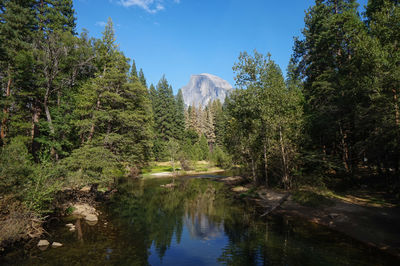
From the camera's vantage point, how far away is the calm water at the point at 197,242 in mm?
10484

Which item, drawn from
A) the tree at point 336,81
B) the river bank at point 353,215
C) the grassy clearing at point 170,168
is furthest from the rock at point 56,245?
the grassy clearing at point 170,168

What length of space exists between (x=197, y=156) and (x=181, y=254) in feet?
176

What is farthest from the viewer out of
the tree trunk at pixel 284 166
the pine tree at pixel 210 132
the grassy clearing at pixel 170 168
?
the pine tree at pixel 210 132

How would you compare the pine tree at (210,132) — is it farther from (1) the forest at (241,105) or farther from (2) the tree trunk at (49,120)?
(2) the tree trunk at (49,120)

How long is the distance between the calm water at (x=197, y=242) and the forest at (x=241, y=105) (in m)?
4.57

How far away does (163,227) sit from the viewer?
1609 centimetres

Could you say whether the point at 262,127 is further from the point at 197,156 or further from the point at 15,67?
the point at 197,156

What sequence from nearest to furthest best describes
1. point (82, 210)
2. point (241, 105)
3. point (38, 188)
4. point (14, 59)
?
point (38, 188), point (82, 210), point (14, 59), point (241, 105)

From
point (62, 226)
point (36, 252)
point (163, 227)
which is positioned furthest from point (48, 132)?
point (163, 227)

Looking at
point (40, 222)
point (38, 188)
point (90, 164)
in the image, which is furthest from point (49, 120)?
point (40, 222)

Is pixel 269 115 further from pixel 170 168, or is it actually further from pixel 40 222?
pixel 170 168

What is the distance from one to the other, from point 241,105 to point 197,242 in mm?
18499

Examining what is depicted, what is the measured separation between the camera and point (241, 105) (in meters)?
27.3

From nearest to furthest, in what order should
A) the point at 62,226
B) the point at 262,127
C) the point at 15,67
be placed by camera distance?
the point at 62,226 < the point at 15,67 < the point at 262,127
